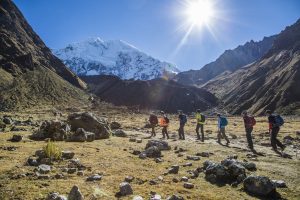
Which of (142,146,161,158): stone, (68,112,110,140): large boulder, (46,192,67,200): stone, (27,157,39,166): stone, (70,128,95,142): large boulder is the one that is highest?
(68,112,110,140): large boulder

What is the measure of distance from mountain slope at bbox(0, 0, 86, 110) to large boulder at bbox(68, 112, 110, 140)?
248 ft

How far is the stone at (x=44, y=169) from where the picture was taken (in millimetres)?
13714

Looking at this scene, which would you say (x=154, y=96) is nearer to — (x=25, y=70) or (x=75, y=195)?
(x=25, y=70)

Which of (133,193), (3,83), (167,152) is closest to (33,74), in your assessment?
(3,83)

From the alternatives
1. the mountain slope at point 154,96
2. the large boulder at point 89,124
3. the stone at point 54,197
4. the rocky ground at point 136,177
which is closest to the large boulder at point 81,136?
the large boulder at point 89,124

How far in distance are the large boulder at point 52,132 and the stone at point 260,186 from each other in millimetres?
16231

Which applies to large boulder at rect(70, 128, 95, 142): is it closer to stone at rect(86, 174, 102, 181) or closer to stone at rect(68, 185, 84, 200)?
stone at rect(86, 174, 102, 181)

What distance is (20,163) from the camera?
15539mm

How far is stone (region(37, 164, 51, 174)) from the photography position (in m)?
13.7

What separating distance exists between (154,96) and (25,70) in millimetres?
71655

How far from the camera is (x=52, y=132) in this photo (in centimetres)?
2664

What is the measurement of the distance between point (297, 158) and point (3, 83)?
10825 centimetres

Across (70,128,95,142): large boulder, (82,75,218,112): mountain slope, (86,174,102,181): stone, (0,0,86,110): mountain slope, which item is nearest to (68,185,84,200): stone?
(86,174,102,181): stone

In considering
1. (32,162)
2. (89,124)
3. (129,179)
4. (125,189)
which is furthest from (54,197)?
(89,124)
